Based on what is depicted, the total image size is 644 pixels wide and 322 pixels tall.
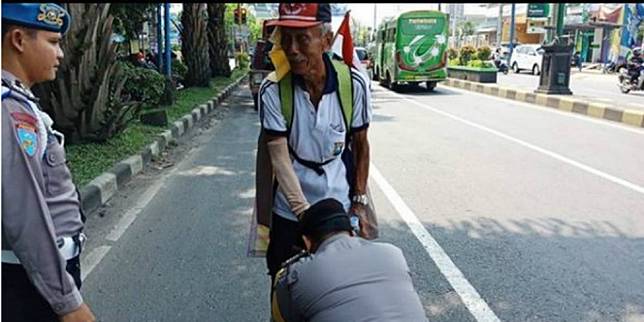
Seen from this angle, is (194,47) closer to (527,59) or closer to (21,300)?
(21,300)

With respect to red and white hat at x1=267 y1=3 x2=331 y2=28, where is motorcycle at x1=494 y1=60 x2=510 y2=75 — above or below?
below

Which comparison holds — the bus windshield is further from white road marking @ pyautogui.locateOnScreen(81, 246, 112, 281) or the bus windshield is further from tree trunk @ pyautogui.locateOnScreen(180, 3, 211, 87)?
white road marking @ pyautogui.locateOnScreen(81, 246, 112, 281)

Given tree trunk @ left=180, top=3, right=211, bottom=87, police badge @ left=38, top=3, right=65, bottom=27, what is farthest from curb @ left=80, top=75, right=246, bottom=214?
tree trunk @ left=180, top=3, right=211, bottom=87

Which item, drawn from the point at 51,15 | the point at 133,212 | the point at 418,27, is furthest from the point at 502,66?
the point at 51,15

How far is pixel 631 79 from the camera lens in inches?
722

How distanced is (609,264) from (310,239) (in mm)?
3126

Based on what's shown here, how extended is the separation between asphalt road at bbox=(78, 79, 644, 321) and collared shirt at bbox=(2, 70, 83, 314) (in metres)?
1.85

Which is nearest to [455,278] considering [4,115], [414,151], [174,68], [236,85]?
[4,115]

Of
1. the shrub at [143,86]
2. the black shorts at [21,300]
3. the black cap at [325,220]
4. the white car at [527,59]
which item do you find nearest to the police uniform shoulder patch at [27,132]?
the black shorts at [21,300]

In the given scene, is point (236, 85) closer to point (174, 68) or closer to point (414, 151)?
point (174, 68)

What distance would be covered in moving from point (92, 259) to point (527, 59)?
33574 millimetres

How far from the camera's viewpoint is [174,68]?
17.7 metres

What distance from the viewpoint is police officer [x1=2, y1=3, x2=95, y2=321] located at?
151 cm

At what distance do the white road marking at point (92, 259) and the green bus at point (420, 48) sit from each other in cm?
1646
